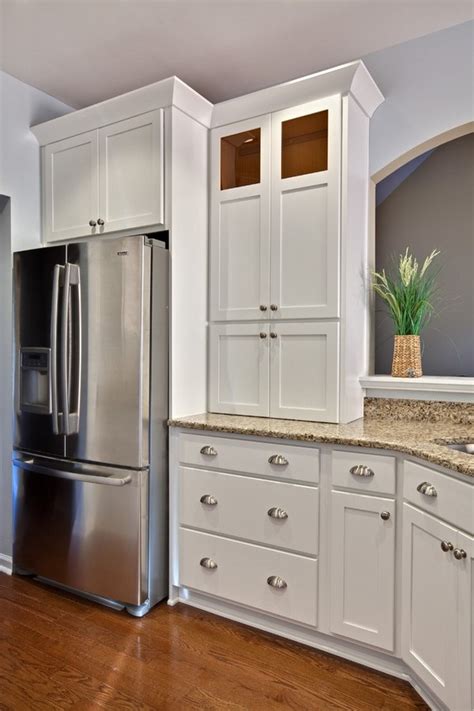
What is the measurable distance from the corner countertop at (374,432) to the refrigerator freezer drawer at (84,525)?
430mm

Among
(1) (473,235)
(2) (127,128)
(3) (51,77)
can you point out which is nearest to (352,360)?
(1) (473,235)

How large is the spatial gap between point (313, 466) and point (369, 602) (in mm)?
553

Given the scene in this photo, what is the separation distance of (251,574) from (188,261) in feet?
5.06

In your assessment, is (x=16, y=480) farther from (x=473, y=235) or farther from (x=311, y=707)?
(x=473, y=235)

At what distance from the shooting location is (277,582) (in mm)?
2094

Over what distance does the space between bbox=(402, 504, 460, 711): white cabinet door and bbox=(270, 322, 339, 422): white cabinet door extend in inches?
25.6

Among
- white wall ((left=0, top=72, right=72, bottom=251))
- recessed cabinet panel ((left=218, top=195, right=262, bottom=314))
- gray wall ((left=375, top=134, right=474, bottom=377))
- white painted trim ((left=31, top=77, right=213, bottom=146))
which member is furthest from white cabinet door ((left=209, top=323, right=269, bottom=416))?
white wall ((left=0, top=72, right=72, bottom=251))

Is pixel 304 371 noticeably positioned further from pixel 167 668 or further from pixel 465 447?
pixel 167 668

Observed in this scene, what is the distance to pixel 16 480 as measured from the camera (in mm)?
2678

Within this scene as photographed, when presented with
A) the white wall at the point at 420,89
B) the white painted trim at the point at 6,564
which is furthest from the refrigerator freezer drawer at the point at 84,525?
the white wall at the point at 420,89

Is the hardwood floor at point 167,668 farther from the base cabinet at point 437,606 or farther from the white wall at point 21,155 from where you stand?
the white wall at point 21,155

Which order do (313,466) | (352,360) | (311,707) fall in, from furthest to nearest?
(352,360) < (313,466) < (311,707)

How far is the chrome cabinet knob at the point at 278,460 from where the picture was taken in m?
2.08

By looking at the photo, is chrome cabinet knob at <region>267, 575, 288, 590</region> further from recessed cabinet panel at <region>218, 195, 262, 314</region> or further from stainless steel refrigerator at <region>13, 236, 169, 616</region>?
recessed cabinet panel at <region>218, 195, 262, 314</region>
